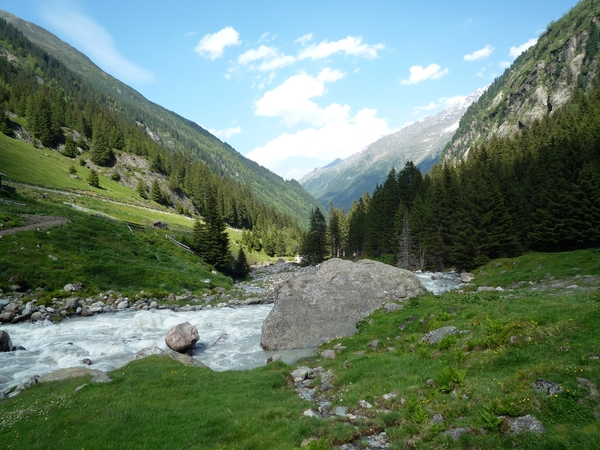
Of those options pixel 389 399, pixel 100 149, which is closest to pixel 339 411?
pixel 389 399

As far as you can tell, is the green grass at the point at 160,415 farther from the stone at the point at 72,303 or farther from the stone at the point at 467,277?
the stone at the point at 467,277

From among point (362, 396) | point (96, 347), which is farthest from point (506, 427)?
point (96, 347)

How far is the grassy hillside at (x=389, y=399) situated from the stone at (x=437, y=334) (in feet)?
1.85

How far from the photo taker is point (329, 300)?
83.7 ft

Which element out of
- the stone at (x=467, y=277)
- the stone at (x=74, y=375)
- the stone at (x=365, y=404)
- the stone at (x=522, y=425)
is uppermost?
the stone at (x=522, y=425)

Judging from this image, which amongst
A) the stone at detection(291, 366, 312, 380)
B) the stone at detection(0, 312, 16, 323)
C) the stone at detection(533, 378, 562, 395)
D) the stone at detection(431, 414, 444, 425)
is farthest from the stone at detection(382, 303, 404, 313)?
the stone at detection(0, 312, 16, 323)

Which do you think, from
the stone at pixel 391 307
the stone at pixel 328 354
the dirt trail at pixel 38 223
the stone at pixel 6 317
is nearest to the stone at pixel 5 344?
the stone at pixel 6 317

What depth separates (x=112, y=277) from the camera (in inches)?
1545

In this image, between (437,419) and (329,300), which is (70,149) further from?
(437,419)

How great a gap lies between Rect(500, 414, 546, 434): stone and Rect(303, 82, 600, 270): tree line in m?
51.2

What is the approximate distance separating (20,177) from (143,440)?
96.9 m

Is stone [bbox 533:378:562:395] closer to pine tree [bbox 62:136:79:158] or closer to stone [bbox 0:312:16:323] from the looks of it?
stone [bbox 0:312:16:323]

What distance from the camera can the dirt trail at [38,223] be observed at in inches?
1519

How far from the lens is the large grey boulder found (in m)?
24.1
